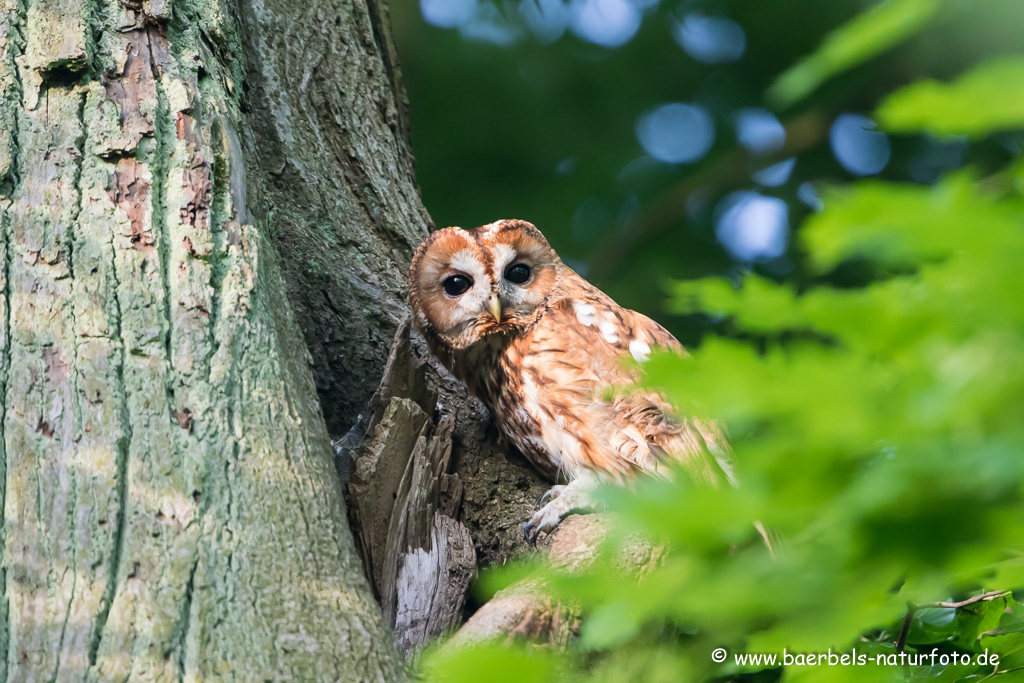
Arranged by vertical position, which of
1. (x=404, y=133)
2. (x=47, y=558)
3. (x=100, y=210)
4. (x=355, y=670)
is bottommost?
(x=355, y=670)

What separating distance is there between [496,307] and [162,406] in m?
1.20

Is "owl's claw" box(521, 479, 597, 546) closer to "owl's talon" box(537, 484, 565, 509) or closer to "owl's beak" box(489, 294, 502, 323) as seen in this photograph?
"owl's talon" box(537, 484, 565, 509)

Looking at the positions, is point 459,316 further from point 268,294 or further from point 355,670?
point 355,670

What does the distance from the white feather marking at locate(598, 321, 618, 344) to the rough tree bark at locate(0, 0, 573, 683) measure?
488 mm

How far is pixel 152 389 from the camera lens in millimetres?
1345

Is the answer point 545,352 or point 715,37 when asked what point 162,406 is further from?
point 715,37

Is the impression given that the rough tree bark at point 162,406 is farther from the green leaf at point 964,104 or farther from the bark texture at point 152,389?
the green leaf at point 964,104

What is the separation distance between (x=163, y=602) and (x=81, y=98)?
3.40 feet

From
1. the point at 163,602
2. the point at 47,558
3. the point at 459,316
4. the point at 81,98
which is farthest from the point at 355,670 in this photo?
the point at 459,316

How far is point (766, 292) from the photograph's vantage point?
552 millimetres

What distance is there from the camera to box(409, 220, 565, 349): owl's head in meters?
2.38

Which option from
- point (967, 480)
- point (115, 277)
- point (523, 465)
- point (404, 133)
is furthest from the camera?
point (404, 133)

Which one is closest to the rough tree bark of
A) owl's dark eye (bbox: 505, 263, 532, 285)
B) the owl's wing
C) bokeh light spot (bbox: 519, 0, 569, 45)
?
the owl's wing

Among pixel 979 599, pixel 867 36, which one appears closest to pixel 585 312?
pixel 979 599
